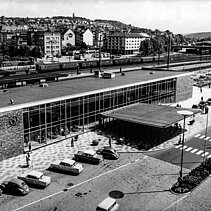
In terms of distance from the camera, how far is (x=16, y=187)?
25.9m

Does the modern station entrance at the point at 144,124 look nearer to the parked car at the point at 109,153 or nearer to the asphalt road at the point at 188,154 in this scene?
the asphalt road at the point at 188,154

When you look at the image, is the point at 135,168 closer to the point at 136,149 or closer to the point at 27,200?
the point at 136,149

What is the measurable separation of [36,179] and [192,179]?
14027 mm

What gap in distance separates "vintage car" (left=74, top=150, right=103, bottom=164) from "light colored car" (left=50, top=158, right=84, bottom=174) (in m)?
2.06

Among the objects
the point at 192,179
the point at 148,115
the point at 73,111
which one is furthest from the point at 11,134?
the point at 192,179

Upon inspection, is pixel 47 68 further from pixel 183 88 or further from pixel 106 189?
pixel 106 189

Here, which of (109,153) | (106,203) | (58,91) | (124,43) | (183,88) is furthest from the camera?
(124,43)

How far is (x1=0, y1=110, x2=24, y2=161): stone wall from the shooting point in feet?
106

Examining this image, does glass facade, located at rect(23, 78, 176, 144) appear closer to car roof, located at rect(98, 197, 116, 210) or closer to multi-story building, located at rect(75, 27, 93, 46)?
car roof, located at rect(98, 197, 116, 210)

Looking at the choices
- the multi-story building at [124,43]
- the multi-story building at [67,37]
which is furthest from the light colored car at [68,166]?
the multi-story building at [67,37]

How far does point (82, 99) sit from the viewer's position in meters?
41.2

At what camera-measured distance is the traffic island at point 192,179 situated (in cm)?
2697

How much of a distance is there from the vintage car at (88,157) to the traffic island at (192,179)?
8.47m

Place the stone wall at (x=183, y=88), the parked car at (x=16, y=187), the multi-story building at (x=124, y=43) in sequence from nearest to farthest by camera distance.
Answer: the parked car at (x=16, y=187), the stone wall at (x=183, y=88), the multi-story building at (x=124, y=43)
